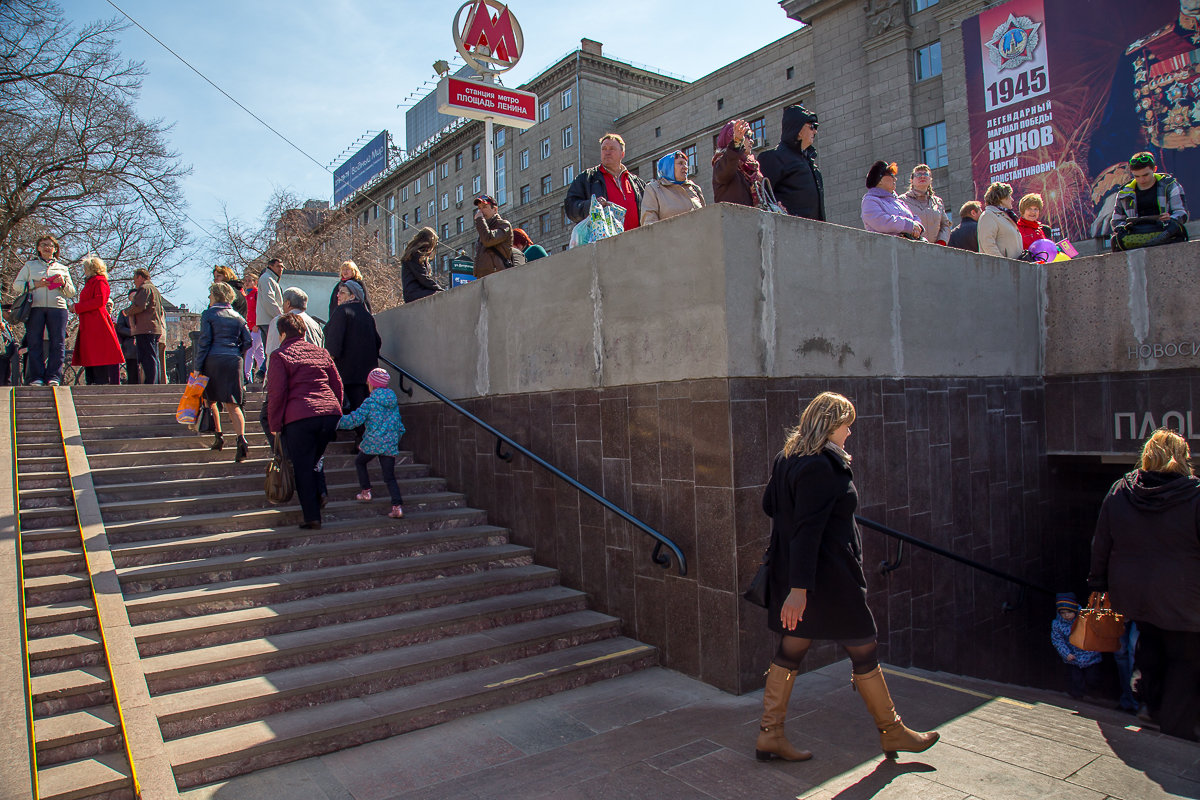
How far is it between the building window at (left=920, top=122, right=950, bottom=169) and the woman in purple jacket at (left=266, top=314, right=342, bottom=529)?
26.0 metres

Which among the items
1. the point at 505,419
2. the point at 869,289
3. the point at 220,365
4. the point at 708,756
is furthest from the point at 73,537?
the point at 869,289

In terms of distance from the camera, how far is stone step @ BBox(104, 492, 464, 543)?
18.6 feet

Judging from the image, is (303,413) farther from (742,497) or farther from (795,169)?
(795,169)

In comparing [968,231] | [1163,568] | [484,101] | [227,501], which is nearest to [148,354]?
[227,501]

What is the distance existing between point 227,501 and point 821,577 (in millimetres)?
4863

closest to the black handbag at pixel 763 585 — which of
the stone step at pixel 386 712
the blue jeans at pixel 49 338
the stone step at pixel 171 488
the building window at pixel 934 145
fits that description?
the stone step at pixel 386 712

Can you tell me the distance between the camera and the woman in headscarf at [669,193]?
6.24 metres

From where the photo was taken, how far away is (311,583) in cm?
531

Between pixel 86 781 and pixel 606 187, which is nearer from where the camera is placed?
pixel 86 781

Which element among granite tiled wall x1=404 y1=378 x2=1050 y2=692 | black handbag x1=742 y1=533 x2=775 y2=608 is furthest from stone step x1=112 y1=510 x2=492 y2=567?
black handbag x1=742 y1=533 x2=775 y2=608

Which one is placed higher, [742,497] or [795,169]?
→ [795,169]

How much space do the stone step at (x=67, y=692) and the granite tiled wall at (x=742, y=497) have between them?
3.06 metres

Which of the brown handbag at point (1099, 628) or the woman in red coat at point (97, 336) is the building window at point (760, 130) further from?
the brown handbag at point (1099, 628)

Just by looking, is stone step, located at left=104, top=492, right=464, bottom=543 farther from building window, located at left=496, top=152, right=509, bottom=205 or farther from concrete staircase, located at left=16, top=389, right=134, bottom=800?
building window, located at left=496, top=152, right=509, bottom=205
